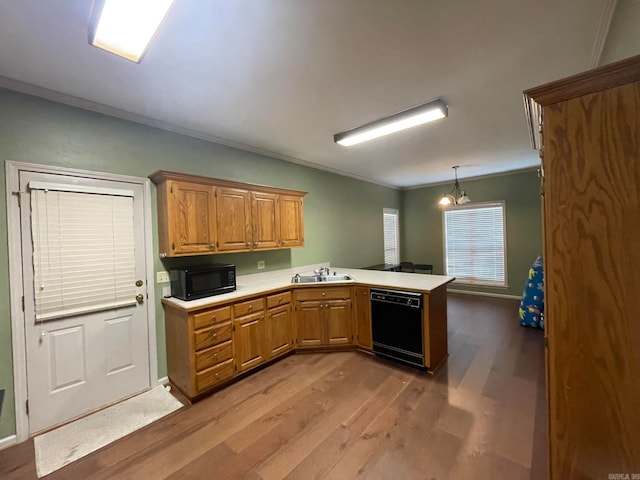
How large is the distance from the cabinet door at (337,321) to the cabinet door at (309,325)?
0.28 feet

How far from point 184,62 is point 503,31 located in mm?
2082

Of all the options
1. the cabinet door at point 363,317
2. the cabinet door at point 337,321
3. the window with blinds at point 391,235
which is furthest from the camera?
the window with blinds at point 391,235

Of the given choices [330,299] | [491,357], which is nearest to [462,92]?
[330,299]

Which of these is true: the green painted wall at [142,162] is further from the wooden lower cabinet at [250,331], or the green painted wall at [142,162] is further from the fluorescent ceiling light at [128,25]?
the fluorescent ceiling light at [128,25]

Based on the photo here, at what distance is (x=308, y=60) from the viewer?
1.79m

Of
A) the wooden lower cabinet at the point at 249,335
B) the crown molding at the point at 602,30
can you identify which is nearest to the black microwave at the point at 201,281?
the wooden lower cabinet at the point at 249,335

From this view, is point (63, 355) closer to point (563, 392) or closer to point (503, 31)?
point (563, 392)

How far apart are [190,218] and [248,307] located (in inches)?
43.9

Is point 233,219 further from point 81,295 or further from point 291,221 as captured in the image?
point 81,295

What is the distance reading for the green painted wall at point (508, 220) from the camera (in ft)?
17.1

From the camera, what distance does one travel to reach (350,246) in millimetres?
5156

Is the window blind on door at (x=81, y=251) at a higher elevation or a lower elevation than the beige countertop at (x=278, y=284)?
higher

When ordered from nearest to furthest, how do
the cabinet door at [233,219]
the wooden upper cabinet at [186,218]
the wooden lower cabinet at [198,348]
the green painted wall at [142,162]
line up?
1. the green painted wall at [142,162]
2. the wooden lower cabinet at [198,348]
3. the wooden upper cabinet at [186,218]
4. the cabinet door at [233,219]

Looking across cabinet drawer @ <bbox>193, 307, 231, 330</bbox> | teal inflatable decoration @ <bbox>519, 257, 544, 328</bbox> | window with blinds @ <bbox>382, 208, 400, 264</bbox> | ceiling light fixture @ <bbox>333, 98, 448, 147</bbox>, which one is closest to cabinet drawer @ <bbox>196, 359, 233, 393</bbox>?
cabinet drawer @ <bbox>193, 307, 231, 330</bbox>
